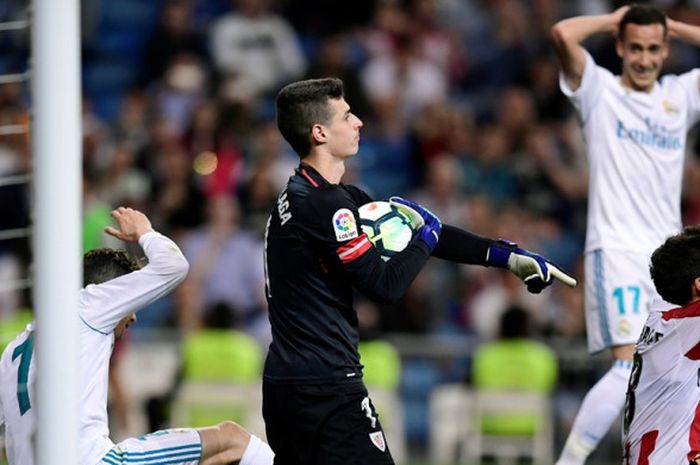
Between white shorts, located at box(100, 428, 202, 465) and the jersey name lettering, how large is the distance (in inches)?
46.9

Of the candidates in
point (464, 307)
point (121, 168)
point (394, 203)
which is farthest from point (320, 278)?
point (121, 168)

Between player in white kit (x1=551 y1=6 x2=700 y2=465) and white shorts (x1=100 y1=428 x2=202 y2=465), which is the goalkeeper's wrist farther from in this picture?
player in white kit (x1=551 y1=6 x2=700 y2=465)

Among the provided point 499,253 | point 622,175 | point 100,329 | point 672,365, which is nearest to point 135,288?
point 100,329

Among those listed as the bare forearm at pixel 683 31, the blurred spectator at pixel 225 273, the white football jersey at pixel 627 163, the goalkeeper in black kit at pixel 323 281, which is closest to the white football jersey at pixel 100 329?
the goalkeeper in black kit at pixel 323 281

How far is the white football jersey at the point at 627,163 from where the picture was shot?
26.5ft

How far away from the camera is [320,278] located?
629 centimetres

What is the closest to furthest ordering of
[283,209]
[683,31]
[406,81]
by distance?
[283,209] → [683,31] → [406,81]

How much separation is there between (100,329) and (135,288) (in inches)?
9.1

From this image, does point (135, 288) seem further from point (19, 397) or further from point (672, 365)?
point (672, 365)

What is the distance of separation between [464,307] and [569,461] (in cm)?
638

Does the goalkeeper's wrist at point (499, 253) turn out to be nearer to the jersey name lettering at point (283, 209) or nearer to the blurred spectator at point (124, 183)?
the jersey name lettering at point (283, 209)

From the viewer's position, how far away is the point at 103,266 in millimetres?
6797

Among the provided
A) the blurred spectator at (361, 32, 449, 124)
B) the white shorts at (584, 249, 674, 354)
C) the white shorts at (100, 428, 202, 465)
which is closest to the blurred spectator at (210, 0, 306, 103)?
the blurred spectator at (361, 32, 449, 124)

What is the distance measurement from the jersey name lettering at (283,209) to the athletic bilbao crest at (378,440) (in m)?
0.94
